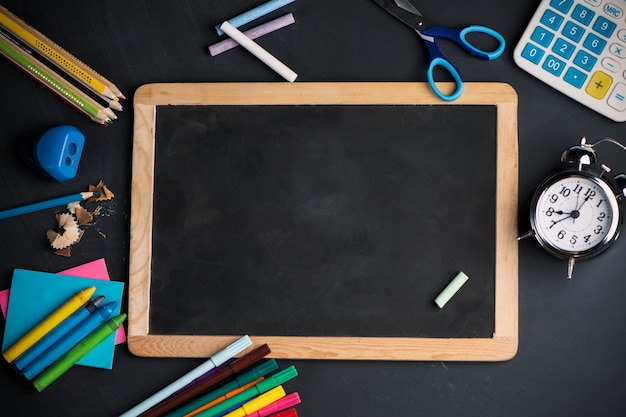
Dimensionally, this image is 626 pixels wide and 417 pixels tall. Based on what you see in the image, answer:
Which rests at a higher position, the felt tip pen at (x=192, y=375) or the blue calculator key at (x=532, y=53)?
the blue calculator key at (x=532, y=53)

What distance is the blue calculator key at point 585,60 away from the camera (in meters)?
0.98

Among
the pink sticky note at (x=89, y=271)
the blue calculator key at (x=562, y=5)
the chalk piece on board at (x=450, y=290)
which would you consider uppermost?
the blue calculator key at (x=562, y=5)

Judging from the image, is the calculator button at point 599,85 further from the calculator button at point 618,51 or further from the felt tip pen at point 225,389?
the felt tip pen at point 225,389

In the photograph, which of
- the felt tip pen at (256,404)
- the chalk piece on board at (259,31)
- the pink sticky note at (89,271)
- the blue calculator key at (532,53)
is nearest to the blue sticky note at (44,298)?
the pink sticky note at (89,271)

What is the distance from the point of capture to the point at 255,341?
991 mm

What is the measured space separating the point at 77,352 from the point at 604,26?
0.99 metres

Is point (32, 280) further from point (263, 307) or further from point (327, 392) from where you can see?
point (327, 392)

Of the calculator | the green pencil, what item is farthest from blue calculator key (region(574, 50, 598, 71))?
the green pencil

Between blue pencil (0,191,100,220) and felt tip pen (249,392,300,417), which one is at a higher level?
blue pencil (0,191,100,220)

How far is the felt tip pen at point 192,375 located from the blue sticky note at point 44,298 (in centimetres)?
8

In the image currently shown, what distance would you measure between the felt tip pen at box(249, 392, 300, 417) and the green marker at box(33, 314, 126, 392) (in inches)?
10.4

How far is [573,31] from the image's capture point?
990 millimetres

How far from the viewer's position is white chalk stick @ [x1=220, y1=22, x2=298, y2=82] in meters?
1.00

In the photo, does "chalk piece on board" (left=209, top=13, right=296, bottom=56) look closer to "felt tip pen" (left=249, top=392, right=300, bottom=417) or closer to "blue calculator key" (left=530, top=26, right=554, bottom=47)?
"blue calculator key" (left=530, top=26, right=554, bottom=47)
